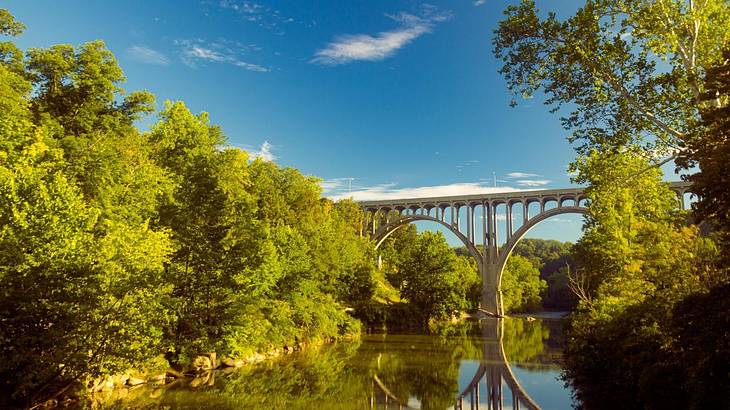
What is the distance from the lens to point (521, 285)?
79.1m

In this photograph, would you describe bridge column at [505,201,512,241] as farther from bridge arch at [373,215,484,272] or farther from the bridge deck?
bridge arch at [373,215,484,272]

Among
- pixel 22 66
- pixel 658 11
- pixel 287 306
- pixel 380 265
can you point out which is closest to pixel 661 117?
pixel 658 11

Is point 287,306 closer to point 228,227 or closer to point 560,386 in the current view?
point 228,227

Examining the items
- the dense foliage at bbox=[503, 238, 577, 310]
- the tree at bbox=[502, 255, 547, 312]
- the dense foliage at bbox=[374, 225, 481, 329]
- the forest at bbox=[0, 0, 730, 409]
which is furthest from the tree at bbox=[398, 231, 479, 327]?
the tree at bbox=[502, 255, 547, 312]

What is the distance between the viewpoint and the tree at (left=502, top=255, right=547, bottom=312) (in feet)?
246

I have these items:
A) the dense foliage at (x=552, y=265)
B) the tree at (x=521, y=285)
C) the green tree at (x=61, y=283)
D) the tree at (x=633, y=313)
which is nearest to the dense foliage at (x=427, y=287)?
the dense foliage at (x=552, y=265)

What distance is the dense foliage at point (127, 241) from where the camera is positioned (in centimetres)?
1204

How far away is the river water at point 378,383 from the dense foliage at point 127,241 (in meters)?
1.56

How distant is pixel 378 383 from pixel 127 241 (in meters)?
10.5

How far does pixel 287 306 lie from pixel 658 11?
20.9 m

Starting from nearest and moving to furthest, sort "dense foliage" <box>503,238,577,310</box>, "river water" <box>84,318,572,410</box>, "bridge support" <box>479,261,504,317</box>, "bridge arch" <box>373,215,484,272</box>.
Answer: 1. "river water" <box>84,318,572,410</box>
2. "bridge support" <box>479,261,504,317</box>
3. "bridge arch" <box>373,215,484,272</box>
4. "dense foliage" <box>503,238,577,310</box>

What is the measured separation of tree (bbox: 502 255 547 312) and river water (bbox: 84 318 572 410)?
47102 millimetres

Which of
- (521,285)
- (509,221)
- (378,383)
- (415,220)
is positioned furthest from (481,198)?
(378,383)

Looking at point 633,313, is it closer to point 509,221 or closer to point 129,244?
point 129,244
